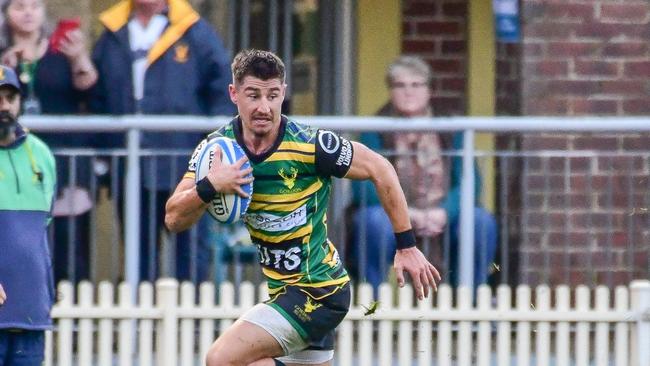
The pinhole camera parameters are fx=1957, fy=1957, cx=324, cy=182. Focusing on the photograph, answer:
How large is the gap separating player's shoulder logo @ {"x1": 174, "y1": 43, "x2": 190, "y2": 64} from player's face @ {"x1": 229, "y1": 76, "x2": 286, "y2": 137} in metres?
2.82

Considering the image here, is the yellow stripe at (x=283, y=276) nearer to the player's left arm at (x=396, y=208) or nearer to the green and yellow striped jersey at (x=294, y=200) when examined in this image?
Result: the green and yellow striped jersey at (x=294, y=200)

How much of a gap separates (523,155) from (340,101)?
8.64 ft

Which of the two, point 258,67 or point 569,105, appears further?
point 569,105

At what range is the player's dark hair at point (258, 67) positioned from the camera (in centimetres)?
827

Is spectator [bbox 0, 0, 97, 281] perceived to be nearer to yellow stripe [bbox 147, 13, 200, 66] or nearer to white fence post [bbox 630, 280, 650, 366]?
yellow stripe [bbox 147, 13, 200, 66]

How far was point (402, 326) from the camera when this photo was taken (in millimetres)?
11094

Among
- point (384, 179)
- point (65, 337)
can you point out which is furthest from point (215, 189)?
point (65, 337)

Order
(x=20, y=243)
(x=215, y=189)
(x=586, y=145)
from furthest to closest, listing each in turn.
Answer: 1. (x=586, y=145)
2. (x=20, y=243)
3. (x=215, y=189)

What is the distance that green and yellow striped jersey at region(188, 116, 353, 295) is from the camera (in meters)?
8.45

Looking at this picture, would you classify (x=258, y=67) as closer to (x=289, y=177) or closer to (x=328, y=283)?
(x=289, y=177)

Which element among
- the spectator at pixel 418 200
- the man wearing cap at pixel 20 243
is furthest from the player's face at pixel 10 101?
the spectator at pixel 418 200

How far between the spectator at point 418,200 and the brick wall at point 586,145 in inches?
13.5

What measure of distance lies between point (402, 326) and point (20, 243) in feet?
8.41

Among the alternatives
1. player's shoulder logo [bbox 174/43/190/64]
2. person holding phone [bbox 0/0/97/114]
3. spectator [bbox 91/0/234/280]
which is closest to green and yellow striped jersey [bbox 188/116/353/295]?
spectator [bbox 91/0/234/280]
